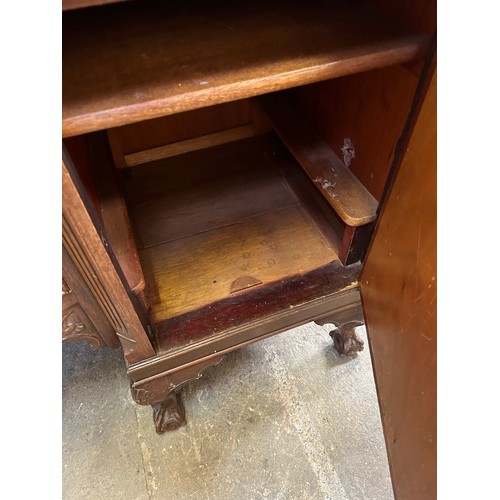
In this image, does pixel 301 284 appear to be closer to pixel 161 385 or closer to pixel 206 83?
pixel 161 385

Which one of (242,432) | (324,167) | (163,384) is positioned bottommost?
(242,432)

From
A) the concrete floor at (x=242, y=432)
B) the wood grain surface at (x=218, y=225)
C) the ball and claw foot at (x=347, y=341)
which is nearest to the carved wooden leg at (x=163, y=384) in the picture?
the wood grain surface at (x=218, y=225)

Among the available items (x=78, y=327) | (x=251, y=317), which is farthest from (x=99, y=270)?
(x=251, y=317)

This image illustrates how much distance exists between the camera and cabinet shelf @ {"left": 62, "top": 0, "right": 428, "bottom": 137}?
14.8 inches

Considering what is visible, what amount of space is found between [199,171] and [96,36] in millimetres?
445

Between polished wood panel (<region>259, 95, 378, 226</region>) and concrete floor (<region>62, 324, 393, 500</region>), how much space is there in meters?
0.52

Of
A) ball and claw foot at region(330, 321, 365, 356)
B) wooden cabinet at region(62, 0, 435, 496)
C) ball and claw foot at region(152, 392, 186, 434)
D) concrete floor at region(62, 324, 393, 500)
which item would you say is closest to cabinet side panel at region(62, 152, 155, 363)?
wooden cabinet at region(62, 0, 435, 496)

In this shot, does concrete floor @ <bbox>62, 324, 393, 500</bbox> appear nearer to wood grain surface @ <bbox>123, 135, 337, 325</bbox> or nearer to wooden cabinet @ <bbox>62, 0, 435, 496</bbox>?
wooden cabinet @ <bbox>62, 0, 435, 496</bbox>

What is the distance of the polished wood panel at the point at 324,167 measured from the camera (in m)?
0.63

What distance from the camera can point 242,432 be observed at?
92cm

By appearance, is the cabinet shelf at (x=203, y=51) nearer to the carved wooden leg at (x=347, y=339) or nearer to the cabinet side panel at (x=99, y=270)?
the cabinet side panel at (x=99, y=270)

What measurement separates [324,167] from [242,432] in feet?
2.07

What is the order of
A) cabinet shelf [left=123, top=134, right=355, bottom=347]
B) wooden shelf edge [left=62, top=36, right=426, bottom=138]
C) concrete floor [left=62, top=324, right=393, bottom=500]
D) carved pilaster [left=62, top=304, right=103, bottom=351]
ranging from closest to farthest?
1. wooden shelf edge [left=62, top=36, right=426, bottom=138]
2. carved pilaster [left=62, top=304, right=103, bottom=351]
3. cabinet shelf [left=123, top=134, right=355, bottom=347]
4. concrete floor [left=62, top=324, right=393, bottom=500]

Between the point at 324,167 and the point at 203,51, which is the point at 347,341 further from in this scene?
the point at 203,51
